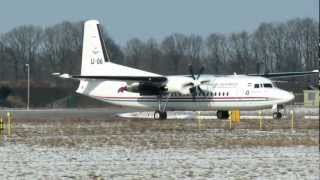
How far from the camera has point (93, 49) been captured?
5053 centimetres

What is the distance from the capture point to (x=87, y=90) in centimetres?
4934

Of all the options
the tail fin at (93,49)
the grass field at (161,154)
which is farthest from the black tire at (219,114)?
the grass field at (161,154)

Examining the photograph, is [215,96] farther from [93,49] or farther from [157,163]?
[157,163]

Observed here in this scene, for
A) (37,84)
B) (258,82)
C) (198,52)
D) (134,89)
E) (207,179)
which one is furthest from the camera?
(198,52)

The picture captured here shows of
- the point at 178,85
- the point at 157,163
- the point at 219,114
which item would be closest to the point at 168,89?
the point at 178,85

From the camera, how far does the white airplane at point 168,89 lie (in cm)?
4275

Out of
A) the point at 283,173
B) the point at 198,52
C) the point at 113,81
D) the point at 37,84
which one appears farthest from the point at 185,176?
the point at 198,52

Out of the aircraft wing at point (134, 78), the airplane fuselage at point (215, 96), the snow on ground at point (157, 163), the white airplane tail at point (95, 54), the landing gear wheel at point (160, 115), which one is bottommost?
the snow on ground at point (157, 163)

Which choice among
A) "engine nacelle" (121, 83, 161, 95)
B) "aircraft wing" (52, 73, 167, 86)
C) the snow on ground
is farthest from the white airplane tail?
the snow on ground

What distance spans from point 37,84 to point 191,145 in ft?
287

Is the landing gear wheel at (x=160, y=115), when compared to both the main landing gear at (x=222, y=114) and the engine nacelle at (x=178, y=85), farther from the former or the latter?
the main landing gear at (x=222, y=114)

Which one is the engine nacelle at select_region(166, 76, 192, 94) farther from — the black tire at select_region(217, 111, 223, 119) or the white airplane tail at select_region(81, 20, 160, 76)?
the white airplane tail at select_region(81, 20, 160, 76)

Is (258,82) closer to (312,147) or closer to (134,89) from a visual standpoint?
(134,89)

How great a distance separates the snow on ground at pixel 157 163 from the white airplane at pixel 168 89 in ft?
68.7
